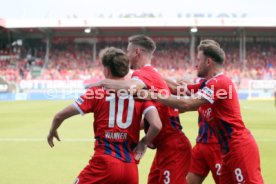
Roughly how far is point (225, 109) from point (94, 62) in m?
40.9

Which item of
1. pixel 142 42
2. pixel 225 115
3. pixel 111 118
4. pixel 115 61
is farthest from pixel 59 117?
pixel 225 115

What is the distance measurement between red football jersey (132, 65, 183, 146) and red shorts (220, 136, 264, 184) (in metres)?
0.65

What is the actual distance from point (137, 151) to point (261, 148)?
6.82 metres

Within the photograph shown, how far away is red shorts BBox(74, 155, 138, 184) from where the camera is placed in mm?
3879

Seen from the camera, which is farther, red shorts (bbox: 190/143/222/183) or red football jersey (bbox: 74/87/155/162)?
red shorts (bbox: 190/143/222/183)

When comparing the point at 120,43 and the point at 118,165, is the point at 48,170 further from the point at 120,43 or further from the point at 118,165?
the point at 120,43

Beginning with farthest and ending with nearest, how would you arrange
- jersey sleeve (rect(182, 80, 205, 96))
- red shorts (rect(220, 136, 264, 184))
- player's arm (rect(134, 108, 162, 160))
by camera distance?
jersey sleeve (rect(182, 80, 205, 96)), red shorts (rect(220, 136, 264, 184)), player's arm (rect(134, 108, 162, 160))

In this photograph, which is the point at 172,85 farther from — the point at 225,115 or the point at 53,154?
the point at 53,154

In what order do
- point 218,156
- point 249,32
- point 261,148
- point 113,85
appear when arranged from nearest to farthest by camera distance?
point 113,85 → point 218,156 → point 261,148 → point 249,32

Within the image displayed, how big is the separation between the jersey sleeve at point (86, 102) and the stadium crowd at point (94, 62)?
3658cm

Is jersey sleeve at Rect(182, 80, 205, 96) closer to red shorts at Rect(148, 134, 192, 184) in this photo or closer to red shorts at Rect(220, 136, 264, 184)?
red shorts at Rect(148, 134, 192, 184)

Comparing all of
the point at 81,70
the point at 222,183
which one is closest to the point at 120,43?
the point at 81,70

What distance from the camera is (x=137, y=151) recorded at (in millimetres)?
4148
